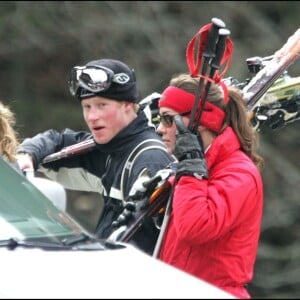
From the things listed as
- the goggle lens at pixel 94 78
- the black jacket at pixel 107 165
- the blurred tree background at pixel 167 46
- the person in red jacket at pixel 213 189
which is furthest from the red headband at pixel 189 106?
the blurred tree background at pixel 167 46

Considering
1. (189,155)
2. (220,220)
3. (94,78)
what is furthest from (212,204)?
(94,78)

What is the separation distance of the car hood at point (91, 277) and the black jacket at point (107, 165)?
4.09 ft

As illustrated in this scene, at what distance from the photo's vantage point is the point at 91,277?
188 inches

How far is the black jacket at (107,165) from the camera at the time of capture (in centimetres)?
657

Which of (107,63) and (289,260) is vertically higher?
(107,63)

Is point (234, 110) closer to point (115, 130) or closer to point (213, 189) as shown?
point (213, 189)

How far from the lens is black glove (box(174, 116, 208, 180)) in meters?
5.82

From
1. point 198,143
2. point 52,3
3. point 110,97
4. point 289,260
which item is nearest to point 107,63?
point 110,97

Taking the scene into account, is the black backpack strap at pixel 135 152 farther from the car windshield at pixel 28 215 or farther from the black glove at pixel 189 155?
the car windshield at pixel 28 215

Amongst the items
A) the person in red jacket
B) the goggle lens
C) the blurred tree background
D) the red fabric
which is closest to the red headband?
the person in red jacket

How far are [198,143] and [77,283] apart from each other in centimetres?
135

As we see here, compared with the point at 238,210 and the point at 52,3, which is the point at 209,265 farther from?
the point at 52,3

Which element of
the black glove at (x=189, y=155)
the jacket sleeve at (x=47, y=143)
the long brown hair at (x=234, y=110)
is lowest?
the jacket sleeve at (x=47, y=143)

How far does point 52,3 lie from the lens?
690 inches
